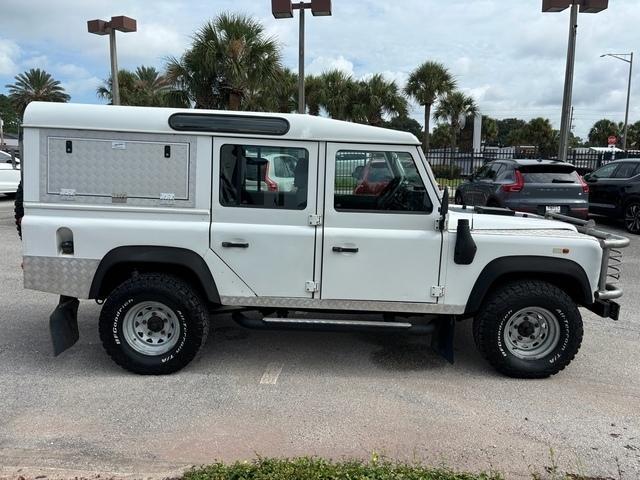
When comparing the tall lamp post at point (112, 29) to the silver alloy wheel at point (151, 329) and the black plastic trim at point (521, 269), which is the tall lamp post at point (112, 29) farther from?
the black plastic trim at point (521, 269)

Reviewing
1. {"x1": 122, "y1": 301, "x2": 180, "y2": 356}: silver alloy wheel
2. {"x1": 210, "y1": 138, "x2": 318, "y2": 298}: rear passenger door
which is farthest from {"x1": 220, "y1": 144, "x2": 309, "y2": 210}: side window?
{"x1": 122, "y1": 301, "x2": 180, "y2": 356}: silver alloy wheel

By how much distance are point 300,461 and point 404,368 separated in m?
1.81

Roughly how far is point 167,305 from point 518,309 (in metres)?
2.65

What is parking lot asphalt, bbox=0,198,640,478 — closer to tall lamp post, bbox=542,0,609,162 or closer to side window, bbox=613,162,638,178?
side window, bbox=613,162,638,178

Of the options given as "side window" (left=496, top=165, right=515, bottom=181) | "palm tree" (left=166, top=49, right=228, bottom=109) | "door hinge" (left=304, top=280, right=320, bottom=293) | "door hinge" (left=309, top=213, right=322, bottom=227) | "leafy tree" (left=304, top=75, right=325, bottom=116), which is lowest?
"door hinge" (left=304, top=280, right=320, bottom=293)

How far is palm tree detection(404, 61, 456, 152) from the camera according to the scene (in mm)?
32156

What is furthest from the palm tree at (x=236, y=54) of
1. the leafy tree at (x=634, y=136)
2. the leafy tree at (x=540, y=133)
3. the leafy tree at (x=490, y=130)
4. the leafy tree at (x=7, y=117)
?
the leafy tree at (x=7, y=117)

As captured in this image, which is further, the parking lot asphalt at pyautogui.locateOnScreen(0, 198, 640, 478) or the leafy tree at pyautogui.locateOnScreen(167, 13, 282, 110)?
the leafy tree at pyautogui.locateOnScreen(167, 13, 282, 110)

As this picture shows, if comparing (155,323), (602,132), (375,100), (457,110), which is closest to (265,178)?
(155,323)

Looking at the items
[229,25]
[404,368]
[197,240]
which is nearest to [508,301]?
[404,368]

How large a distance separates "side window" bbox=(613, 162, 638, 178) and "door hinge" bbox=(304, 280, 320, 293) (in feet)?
33.5

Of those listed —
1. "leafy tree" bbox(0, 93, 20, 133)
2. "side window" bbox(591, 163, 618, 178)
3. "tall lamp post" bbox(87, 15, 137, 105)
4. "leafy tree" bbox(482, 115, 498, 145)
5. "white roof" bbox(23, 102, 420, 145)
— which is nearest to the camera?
"white roof" bbox(23, 102, 420, 145)

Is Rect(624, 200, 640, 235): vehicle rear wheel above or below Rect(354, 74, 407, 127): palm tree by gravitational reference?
below

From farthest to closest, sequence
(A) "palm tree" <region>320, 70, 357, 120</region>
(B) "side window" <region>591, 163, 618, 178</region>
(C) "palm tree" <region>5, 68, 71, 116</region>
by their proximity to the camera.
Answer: (C) "palm tree" <region>5, 68, 71, 116</region>, (A) "palm tree" <region>320, 70, 357, 120</region>, (B) "side window" <region>591, 163, 618, 178</region>
